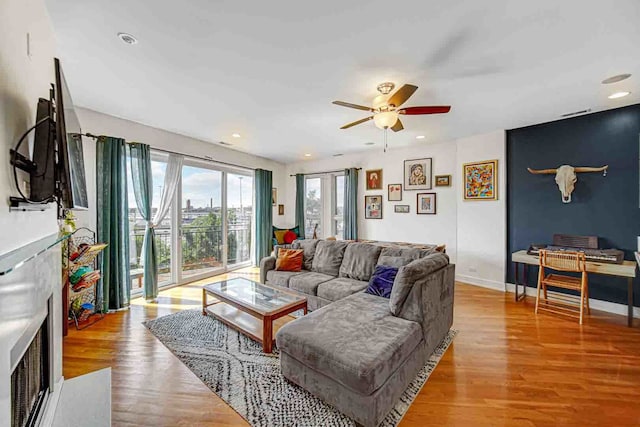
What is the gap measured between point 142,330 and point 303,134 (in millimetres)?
3411

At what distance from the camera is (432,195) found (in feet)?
16.4

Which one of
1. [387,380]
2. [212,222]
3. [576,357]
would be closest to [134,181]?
[212,222]

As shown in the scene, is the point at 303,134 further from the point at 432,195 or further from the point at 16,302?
the point at 16,302

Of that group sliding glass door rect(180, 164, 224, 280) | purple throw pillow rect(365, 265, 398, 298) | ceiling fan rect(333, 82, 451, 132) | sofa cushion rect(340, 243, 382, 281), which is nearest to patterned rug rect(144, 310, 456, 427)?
purple throw pillow rect(365, 265, 398, 298)

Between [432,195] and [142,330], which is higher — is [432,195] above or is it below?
above

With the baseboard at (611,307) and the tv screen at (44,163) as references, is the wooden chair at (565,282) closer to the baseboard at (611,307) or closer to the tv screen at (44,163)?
the baseboard at (611,307)

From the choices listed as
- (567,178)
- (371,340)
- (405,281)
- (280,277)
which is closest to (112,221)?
(280,277)

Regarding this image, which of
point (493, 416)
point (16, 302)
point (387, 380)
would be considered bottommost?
point (493, 416)

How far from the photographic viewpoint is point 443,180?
485cm

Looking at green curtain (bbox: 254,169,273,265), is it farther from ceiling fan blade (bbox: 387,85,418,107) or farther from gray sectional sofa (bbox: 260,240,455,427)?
ceiling fan blade (bbox: 387,85,418,107)

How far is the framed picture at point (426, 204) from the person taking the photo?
4.97 meters

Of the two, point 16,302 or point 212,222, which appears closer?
point 16,302

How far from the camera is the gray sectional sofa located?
1570 mm

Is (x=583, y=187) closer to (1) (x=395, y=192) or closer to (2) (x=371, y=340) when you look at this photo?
(1) (x=395, y=192)
